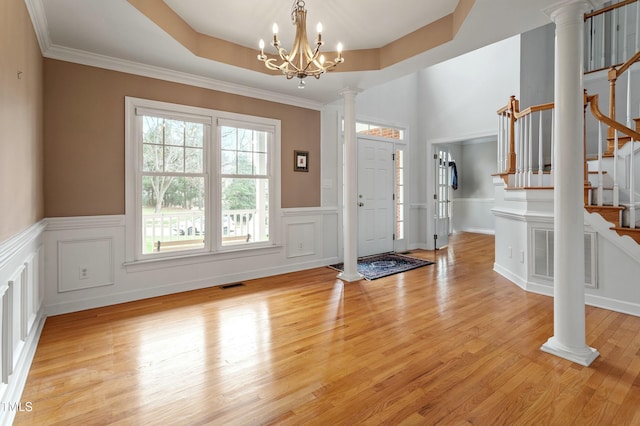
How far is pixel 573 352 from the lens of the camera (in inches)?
87.7

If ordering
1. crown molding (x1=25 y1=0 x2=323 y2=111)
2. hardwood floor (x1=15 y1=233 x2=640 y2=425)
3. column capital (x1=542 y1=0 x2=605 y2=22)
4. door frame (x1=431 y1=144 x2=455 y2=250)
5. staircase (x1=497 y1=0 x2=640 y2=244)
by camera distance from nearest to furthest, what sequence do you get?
1. hardwood floor (x1=15 y1=233 x2=640 y2=425)
2. column capital (x1=542 y1=0 x2=605 y2=22)
3. crown molding (x1=25 y1=0 x2=323 y2=111)
4. staircase (x1=497 y1=0 x2=640 y2=244)
5. door frame (x1=431 y1=144 x2=455 y2=250)

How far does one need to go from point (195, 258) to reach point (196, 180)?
956mm

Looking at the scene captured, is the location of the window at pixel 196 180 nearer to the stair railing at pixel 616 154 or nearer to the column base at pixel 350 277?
the column base at pixel 350 277

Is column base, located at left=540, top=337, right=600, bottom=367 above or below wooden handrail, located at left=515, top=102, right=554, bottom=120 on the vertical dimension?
below

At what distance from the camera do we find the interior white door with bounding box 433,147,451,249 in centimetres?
646

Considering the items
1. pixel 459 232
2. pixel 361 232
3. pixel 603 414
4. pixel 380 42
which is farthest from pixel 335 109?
pixel 459 232

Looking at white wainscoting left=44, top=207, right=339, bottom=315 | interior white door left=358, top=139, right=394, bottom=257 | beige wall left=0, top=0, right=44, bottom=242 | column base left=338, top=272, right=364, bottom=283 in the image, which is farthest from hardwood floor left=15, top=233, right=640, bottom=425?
interior white door left=358, top=139, right=394, bottom=257

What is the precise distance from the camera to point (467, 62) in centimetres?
586

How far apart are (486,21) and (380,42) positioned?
120cm

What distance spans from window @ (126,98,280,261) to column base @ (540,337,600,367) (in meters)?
3.30

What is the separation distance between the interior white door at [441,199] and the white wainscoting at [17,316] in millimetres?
5988

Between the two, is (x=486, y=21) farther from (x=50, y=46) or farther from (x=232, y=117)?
(x=50, y=46)

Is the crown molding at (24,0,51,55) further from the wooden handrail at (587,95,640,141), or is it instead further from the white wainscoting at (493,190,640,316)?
the white wainscoting at (493,190,640,316)

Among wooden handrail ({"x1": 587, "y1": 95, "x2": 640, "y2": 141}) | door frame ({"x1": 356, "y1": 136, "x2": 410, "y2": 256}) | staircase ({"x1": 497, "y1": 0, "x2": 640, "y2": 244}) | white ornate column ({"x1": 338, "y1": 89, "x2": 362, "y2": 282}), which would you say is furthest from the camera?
door frame ({"x1": 356, "y1": 136, "x2": 410, "y2": 256})
